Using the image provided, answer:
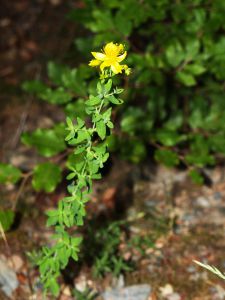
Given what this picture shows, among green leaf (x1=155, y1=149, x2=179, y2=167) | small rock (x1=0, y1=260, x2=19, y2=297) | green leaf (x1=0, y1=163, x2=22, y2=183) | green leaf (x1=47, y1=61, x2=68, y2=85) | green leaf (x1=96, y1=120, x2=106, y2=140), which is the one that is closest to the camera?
green leaf (x1=96, y1=120, x2=106, y2=140)

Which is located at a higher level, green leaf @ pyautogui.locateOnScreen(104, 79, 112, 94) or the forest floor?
green leaf @ pyautogui.locateOnScreen(104, 79, 112, 94)

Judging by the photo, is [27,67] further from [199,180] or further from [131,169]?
[199,180]

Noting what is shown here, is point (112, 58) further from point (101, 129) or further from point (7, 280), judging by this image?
point (7, 280)

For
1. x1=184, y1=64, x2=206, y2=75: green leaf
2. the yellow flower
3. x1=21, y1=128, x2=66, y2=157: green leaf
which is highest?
the yellow flower

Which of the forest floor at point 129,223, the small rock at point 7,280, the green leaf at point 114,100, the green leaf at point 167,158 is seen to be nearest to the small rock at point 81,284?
the forest floor at point 129,223

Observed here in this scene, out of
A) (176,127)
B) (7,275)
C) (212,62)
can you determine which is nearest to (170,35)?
(212,62)

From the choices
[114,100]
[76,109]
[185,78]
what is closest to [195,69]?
[185,78]

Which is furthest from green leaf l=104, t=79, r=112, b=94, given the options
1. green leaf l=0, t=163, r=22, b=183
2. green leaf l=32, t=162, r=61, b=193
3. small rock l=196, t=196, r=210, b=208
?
small rock l=196, t=196, r=210, b=208

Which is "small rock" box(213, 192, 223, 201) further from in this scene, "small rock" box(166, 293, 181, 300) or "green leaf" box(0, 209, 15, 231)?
"green leaf" box(0, 209, 15, 231)
